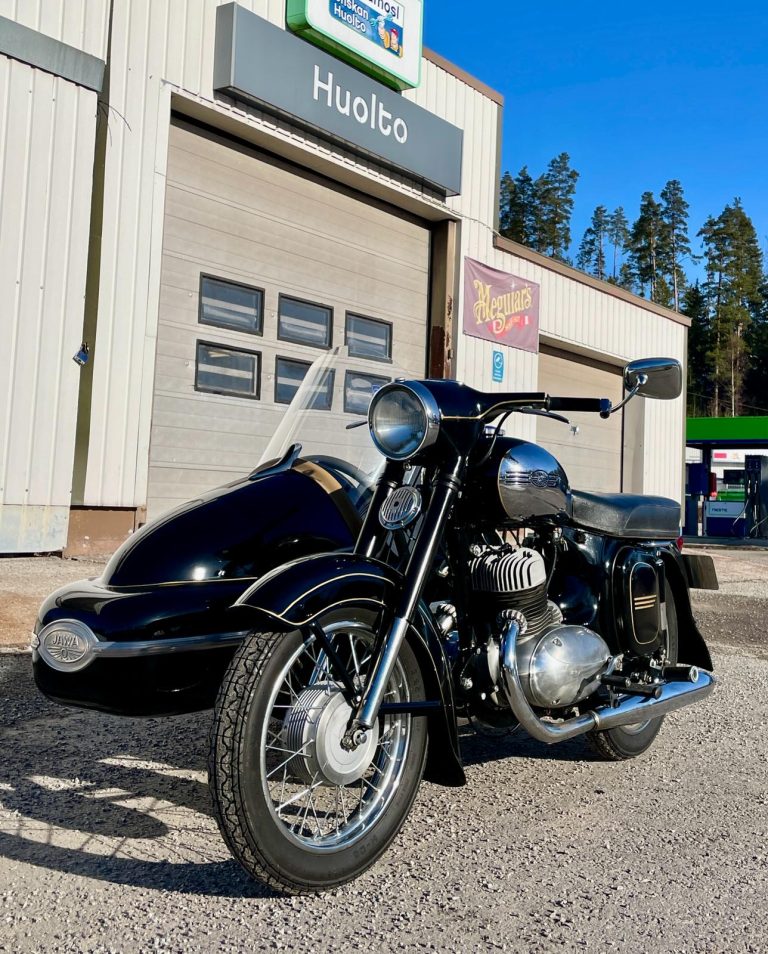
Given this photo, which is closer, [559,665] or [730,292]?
[559,665]

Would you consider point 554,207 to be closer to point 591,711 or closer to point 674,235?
point 674,235

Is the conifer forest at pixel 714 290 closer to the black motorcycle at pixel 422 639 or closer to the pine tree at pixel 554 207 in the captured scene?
the pine tree at pixel 554 207

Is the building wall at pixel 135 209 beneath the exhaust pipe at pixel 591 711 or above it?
above

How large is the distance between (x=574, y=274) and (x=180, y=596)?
13.6 meters

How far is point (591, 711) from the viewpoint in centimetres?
307

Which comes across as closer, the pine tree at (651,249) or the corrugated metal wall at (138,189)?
the corrugated metal wall at (138,189)

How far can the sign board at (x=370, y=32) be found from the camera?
984 centimetres

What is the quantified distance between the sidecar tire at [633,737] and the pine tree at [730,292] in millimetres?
77768

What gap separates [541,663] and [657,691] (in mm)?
654

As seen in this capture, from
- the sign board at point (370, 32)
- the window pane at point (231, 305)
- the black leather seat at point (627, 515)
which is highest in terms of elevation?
the sign board at point (370, 32)

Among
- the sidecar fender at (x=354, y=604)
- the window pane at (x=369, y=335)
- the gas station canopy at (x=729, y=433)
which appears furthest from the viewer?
the gas station canopy at (x=729, y=433)

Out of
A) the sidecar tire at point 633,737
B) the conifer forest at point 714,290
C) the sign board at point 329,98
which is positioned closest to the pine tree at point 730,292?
the conifer forest at point 714,290

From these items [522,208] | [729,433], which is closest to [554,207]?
[522,208]

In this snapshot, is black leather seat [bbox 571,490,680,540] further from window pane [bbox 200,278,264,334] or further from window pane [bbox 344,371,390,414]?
window pane [bbox 200,278,264,334]
